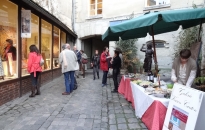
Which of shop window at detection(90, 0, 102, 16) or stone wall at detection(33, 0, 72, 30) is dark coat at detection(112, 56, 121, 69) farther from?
shop window at detection(90, 0, 102, 16)

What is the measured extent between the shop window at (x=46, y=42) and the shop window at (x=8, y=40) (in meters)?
2.44

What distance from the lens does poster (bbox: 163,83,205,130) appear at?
94.0 inches

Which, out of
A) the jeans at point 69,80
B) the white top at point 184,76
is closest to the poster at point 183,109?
the white top at point 184,76

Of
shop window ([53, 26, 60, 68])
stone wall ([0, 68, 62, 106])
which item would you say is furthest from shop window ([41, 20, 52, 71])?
stone wall ([0, 68, 62, 106])

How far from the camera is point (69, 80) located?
6586mm

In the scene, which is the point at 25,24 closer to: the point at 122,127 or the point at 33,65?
the point at 33,65

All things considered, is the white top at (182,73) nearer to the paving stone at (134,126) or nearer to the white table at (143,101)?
the white table at (143,101)

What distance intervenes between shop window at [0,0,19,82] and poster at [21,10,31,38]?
19 cm

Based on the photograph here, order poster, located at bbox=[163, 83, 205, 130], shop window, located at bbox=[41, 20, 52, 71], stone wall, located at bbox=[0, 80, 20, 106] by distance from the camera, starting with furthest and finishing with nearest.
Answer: shop window, located at bbox=[41, 20, 52, 71]
stone wall, located at bbox=[0, 80, 20, 106]
poster, located at bbox=[163, 83, 205, 130]

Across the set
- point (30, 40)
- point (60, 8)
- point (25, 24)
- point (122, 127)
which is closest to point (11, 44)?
point (25, 24)

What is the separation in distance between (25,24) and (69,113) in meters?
3.34

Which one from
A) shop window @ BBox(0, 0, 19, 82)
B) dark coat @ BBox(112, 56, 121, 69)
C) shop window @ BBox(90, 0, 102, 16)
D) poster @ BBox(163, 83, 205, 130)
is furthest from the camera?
shop window @ BBox(90, 0, 102, 16)

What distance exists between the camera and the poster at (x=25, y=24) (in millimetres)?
5855

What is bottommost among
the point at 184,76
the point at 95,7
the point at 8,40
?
the point at 184,76
